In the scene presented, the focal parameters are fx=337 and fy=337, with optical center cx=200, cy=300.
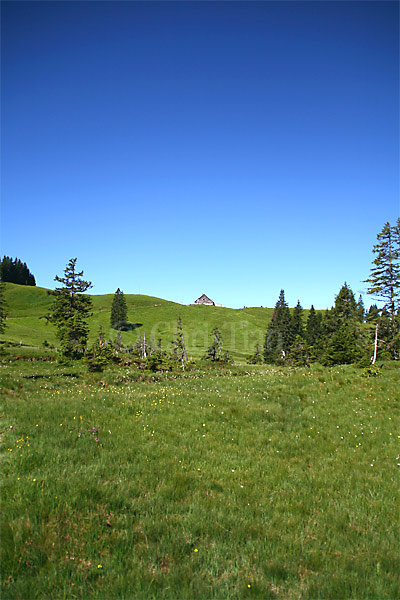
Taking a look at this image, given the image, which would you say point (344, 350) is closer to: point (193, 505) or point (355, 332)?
point (355, 332)

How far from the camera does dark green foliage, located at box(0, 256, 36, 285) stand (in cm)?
17475

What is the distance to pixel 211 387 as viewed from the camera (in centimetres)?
1666

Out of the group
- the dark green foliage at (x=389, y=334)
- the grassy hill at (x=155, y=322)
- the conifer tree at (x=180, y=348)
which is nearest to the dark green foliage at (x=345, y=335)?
the dark green foliage at (x=389, y=334)

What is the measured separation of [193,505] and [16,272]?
660 feet

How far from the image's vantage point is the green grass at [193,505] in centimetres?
371

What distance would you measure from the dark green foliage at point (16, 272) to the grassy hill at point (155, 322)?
24.9m

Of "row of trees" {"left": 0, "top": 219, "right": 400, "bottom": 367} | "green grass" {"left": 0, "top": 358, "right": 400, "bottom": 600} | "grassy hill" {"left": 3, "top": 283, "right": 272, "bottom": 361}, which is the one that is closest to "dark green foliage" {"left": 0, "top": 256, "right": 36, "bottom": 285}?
"grassy hill" {"left": 3, "top": 283, "right": 272, "bottom": 361}

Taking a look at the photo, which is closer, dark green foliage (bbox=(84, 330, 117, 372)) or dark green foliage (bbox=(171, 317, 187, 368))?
dark green foliage (bbox=(84, 330, 117, 372))

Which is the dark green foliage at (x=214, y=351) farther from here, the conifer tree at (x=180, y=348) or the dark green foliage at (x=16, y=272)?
the dark green foliage at (x=16, y=272)

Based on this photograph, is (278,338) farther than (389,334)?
Yes

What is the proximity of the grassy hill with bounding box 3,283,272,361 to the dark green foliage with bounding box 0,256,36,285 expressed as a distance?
24.9 metres

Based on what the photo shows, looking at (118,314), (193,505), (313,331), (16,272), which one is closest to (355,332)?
(313,331)

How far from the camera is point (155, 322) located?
404 ft

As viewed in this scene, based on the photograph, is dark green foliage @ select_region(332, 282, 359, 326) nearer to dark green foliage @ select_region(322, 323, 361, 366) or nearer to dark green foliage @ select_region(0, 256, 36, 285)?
dark green foliage @ select_region(322, 323, 361, 366)
